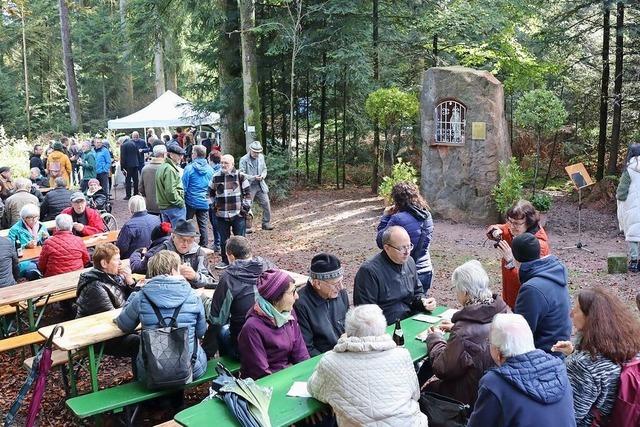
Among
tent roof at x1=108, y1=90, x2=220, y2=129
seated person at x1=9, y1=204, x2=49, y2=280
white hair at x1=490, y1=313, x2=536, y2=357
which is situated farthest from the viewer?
tent roof at x1=108, y1=90, x2=220, y2=129

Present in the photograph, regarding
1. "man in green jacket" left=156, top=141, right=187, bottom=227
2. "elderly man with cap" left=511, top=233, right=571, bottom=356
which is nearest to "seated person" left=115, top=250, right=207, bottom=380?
"elderly man with cap" left=511, top=233, right=571, bottom=356

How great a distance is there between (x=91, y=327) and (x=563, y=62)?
14.1 m

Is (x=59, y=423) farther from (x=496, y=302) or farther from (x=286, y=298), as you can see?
(x=496, y=302)

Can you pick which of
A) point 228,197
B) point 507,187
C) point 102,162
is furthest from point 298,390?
point 102,162

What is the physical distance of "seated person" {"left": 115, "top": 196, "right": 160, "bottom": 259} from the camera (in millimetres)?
7285

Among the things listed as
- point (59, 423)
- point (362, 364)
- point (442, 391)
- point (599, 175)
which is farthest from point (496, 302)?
point (599, 175)

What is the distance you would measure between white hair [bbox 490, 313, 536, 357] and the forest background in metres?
9.62

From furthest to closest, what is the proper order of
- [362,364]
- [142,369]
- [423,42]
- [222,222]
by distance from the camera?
1. [423,42]
2. [222,222]
3. [142,369]
4. [362,364]

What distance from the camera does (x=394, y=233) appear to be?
15.6 ft

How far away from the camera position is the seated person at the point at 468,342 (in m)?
3.63

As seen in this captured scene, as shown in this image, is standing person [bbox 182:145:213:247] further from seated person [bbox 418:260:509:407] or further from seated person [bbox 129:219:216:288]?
seated person [bbox 418:260:509:407]

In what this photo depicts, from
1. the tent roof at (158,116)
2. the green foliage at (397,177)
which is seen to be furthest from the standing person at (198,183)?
the tent roof at (158,116)

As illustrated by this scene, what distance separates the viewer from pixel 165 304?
4.46m

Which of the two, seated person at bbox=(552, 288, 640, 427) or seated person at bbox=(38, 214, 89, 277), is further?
seated person at bbox=(38, 214, 89, 277)
